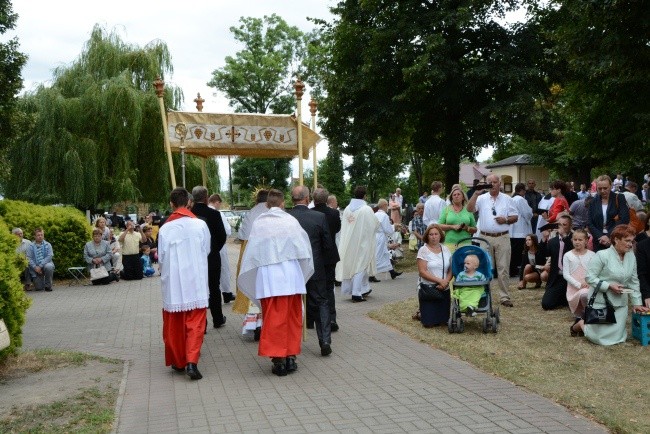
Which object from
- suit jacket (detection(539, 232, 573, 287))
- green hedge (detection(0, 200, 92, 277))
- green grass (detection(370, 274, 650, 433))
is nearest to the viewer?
green grass (detection(370, 274, 650, 433))

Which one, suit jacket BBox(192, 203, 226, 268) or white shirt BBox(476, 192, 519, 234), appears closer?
suit jacket BBox(192, 203, 226, 268)

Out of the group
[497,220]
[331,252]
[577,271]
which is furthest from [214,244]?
[577,271]

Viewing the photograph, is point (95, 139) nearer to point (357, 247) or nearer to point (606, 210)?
point (357, 247)

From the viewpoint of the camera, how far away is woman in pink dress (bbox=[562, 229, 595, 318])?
32.9ft

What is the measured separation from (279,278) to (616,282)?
429 centimetres

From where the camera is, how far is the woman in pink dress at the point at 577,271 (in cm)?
1004

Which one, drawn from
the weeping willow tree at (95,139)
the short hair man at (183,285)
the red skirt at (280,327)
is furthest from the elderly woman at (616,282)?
the weeping willow tree at (95,139)

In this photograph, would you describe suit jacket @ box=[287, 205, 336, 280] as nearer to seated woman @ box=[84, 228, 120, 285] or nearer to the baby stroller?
the baby stroller

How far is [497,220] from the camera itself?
12031 mm

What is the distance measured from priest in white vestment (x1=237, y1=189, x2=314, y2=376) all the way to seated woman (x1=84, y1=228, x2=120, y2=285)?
11.7m

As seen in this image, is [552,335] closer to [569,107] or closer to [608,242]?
[608,242]

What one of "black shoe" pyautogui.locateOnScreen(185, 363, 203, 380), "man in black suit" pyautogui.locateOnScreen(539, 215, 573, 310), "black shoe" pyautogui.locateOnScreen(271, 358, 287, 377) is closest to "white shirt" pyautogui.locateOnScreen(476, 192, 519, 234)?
"man in black suit" pyautogui.locateOnScreen(539, 215, 573, 310)

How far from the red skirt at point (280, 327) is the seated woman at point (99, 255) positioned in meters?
12.1

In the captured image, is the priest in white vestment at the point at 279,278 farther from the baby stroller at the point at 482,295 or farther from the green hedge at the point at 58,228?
the green hedge at the point at 58,228
